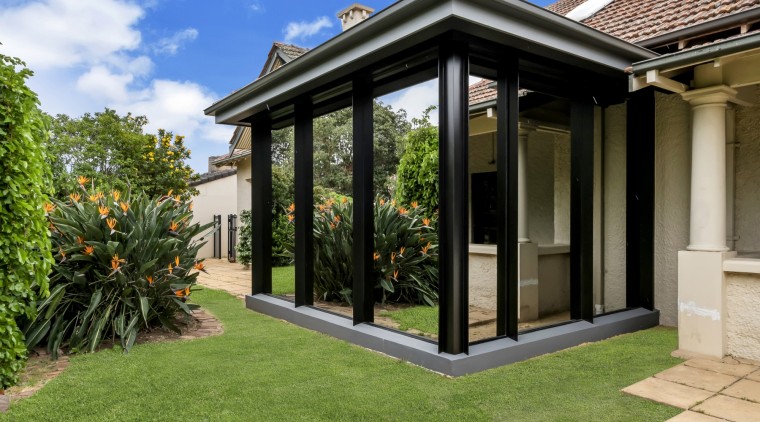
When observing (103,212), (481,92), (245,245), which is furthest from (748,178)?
(245,245)

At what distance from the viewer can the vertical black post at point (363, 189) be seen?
498 centimetres

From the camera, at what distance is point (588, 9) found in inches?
324

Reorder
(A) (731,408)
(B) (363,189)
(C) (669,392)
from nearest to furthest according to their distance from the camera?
(A) (731,408), (C) (669,392), (B) (363,189)

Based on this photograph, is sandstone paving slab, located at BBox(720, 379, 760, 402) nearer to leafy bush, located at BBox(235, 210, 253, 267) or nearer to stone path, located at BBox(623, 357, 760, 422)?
stone path, located at BBox(623, 357, 760, 422)

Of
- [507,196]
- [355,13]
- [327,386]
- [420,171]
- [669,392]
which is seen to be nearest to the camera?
[669,392]

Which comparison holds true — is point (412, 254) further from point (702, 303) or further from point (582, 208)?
point (702, 303)

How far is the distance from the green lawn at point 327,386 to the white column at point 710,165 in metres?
1.14

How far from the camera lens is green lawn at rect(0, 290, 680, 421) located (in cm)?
324

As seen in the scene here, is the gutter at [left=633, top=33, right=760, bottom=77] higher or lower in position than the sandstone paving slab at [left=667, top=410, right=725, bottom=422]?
higher

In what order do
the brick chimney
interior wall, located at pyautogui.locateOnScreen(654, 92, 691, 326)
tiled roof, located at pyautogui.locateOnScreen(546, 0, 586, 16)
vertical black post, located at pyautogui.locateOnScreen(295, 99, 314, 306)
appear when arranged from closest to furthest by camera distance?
1. interior wall, located at pyautogui.locateOnScreen(654, 92, 691, 326)
2. vertical black post, located at pyautogui.locateOnScreen(295, 99, 314, 306)
3. tiled roof, located at pyautogui.locateOnScreen(546, 0, 586, 16)
4. the brick chimney

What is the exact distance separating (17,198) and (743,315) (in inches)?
229

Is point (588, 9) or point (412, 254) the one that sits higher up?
point (588, 9)

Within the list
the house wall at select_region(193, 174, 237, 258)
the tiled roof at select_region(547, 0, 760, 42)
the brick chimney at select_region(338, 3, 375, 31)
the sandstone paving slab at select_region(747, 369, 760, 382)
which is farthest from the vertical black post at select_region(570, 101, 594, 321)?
the house wall at select_region(193, 174, 237, 258)

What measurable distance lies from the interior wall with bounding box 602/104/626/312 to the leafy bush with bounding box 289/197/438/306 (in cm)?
231
